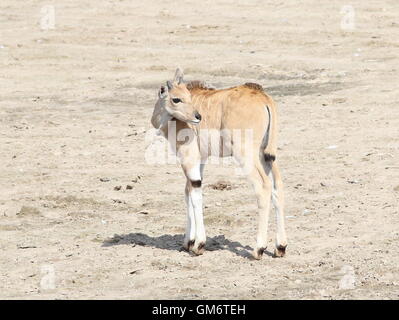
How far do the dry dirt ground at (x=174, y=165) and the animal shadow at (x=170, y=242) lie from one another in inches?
1.3

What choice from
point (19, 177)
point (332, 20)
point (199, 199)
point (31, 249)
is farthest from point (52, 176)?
point (332, 20)

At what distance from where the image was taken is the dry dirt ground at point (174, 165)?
10.5m

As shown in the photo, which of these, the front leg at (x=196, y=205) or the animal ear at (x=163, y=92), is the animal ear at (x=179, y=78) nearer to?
the animal ear at (x=163, y=92)

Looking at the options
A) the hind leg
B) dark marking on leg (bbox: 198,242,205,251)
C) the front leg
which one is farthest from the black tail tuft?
dark marking on leg (bbox: 198,242,205,251)

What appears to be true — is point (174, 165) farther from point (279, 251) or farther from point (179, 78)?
point (279, 251)

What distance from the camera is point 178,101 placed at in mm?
10930

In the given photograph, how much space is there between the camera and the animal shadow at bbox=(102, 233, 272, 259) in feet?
36.9

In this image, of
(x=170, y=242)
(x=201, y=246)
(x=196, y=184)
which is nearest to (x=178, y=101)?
(x=196, y=184)

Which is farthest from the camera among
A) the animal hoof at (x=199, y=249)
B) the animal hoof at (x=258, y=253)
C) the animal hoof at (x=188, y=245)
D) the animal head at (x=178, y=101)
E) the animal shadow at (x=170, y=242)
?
the animal shadow at (x=170, y=242)

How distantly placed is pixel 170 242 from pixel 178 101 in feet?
5.30

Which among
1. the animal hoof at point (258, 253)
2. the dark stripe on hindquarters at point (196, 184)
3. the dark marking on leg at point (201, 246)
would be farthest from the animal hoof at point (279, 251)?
the dark stripe on hindquarters at point (196, 184)

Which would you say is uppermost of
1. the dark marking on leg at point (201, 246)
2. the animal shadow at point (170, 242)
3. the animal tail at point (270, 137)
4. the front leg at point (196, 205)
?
the animal tail at point (270, 137)

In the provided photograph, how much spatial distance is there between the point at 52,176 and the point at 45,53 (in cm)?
850

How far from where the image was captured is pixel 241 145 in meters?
10.6
